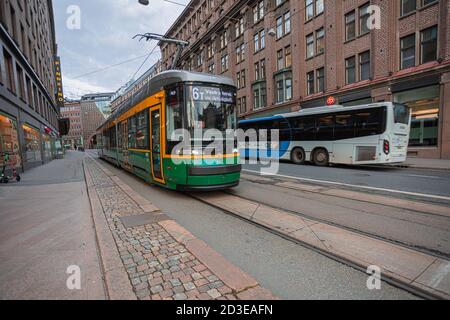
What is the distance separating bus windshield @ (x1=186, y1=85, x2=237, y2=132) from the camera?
577 centimetres

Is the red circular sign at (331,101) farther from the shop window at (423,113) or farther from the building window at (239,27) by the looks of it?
the building window at (239,27)

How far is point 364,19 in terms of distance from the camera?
56.5 ft

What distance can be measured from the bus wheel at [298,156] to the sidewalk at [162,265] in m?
11.3

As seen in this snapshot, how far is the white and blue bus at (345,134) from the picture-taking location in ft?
34.7

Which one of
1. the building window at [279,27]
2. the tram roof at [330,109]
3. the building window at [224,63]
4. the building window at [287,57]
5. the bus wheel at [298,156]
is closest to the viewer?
the tram roof at [330,109]

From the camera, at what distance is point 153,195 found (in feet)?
22.7

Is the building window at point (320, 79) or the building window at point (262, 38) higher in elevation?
the building window at point (262, 38)

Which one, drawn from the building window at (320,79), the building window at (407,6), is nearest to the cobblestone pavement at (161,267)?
the building window at (407,6)

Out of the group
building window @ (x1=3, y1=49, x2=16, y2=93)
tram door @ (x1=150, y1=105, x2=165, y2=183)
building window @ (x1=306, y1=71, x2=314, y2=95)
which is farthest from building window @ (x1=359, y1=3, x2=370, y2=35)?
building window @ (x1=3, y1=49, x2=16, y2=93)

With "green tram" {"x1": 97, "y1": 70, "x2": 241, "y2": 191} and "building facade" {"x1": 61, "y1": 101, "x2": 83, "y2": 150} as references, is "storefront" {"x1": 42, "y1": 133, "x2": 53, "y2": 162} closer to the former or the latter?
"green tram" {"x1": 97, "y1": 70, "x2": 241, "y2": 191}

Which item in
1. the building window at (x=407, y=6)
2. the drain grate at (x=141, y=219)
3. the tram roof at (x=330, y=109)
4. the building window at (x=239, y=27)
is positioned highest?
the building window at (x=239, y=27)

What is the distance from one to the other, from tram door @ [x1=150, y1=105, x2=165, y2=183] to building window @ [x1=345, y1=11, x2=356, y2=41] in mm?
18313
